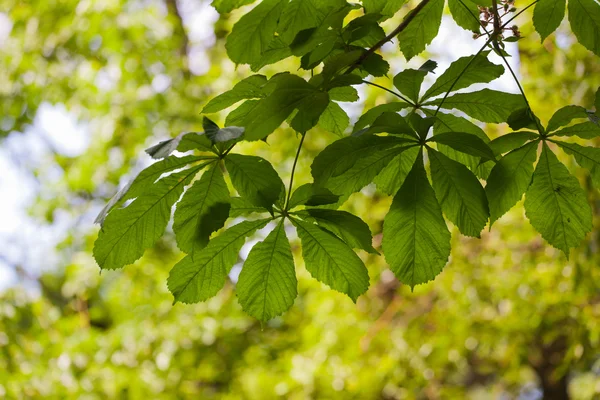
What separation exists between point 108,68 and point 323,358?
74.4 inches

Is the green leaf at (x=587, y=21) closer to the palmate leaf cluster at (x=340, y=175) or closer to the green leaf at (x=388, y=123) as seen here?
the palmate leaf cluster at (x=340, y=175)

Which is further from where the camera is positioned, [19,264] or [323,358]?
[19,264]

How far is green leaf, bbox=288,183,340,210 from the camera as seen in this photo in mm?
595

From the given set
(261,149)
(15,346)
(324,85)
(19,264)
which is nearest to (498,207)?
(324,85)

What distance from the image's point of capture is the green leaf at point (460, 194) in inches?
24.2

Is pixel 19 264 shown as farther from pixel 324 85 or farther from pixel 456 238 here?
pixel 324 85

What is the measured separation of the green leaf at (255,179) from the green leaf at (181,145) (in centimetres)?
4

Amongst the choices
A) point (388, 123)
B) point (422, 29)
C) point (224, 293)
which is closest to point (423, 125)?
point (388, 123)

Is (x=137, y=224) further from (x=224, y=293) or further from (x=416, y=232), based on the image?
(x=224, y=293)

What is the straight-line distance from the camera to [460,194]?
62cm

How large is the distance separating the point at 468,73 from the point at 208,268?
0.36 m

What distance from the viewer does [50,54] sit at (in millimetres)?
3438

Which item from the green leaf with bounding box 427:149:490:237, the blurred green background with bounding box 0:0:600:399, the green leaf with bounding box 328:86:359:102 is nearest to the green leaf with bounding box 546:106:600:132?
the green leaf with bounding box 427:149:490:237

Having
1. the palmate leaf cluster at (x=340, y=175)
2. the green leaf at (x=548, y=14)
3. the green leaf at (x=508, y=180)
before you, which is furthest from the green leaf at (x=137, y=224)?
the green leaf at (x=548, y=14)
